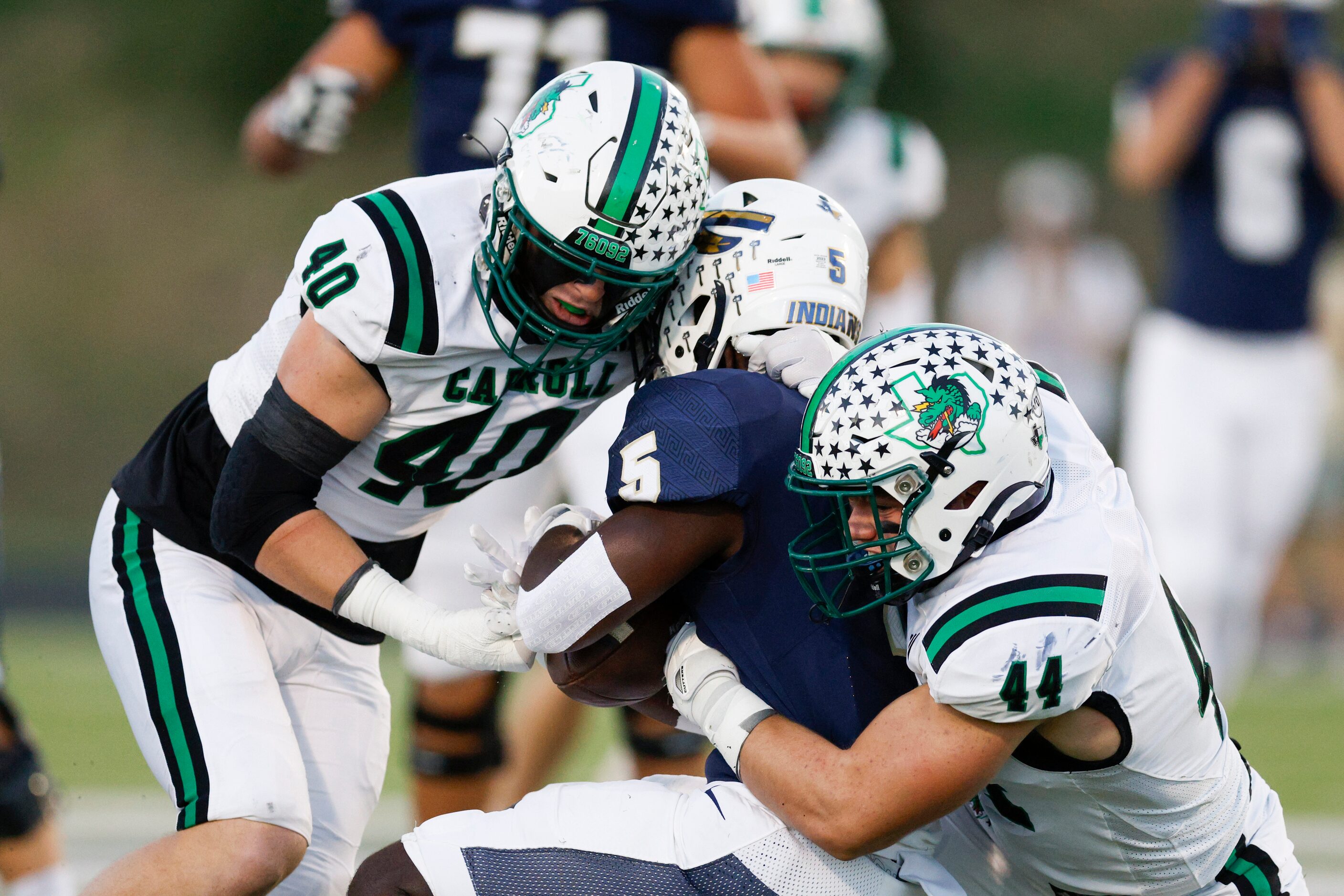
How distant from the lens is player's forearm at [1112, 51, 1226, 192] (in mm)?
5984

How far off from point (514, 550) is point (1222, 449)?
4.10 metres

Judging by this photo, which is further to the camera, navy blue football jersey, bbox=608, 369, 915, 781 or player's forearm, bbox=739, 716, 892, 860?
navy blue football jersey, bbox=608, 369, 915, 781

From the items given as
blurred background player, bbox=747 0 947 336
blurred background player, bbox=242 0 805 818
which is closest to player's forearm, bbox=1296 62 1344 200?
blurred background player, bbox=747 0 947 336

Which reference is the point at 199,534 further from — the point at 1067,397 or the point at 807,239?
the point at 1067,397

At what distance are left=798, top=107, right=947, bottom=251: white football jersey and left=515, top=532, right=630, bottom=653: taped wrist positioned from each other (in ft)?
11.3

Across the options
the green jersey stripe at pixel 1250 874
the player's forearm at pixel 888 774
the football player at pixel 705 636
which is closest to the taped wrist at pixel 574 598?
the football player at pixel 705 636

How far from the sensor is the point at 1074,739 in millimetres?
2379

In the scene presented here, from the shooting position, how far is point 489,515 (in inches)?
158

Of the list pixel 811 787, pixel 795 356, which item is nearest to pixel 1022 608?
pixel 811 787

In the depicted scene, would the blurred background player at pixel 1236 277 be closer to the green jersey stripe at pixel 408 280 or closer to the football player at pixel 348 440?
the football player at pixel 348 440

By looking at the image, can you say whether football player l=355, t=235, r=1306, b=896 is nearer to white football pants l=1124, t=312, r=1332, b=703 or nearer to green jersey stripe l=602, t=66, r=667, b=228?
green jersey stripe l=602, t=66, r=667, b=228

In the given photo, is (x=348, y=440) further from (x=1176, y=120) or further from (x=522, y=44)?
(x=1176, y=120)

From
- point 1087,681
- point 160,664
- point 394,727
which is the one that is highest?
point 1087,681

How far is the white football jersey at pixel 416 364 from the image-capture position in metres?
2.63
